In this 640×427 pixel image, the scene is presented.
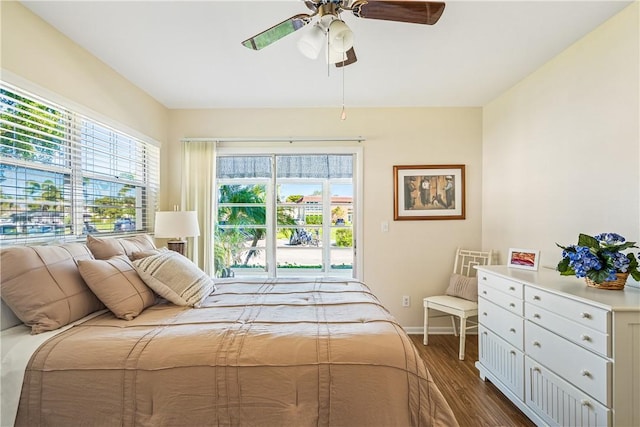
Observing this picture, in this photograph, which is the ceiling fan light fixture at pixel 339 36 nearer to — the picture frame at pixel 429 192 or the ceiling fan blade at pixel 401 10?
the ceiling fan blade at pixel 401 10

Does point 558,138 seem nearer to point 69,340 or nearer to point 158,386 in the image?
point 158,386

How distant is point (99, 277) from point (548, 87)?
3422 millimetres

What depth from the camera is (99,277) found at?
167cm

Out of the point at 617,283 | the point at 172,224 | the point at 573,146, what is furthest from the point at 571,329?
the point at 172,224

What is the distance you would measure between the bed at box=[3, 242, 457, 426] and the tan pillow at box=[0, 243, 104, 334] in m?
0.13

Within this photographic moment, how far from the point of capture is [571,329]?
1633mm

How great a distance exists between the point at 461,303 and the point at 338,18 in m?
2.68

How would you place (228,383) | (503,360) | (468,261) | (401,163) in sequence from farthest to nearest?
(401,163), (468,261), (503,360), (228,383)

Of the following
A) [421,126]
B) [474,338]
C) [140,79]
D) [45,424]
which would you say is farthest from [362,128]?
[45,424]

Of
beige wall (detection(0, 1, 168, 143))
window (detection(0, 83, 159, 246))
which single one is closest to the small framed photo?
window (detection(0, 83, 159, 246))

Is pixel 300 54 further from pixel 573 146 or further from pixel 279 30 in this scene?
pixel 573 146

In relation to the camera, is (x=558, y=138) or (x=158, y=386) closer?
(x=158, y=386)

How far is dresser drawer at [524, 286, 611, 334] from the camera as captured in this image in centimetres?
145

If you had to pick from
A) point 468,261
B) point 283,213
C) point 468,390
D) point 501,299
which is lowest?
point 468,390
